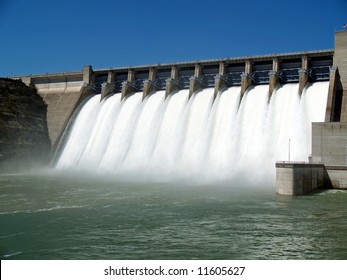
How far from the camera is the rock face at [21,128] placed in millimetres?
37406

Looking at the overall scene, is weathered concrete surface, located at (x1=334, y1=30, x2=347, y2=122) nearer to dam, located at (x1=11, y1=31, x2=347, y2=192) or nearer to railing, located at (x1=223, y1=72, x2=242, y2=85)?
dam, located at (x1=11, y1=31, x2=347, y2=192)

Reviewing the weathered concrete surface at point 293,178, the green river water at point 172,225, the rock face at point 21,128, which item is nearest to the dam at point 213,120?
the weathered concrete surface at point 293,178

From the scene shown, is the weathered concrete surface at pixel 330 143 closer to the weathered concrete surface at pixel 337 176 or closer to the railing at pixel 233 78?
the weathered concrete surface at pixel 337 176

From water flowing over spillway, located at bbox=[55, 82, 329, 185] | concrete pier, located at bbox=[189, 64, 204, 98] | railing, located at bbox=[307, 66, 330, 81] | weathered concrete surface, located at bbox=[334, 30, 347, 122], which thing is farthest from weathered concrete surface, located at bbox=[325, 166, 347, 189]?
concrete pier, located at bbox=[189, 64, 204, 98]

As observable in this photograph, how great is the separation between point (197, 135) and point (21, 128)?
17928 millimetres

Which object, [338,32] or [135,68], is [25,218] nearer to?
[338,32]

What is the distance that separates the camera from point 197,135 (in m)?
32.9

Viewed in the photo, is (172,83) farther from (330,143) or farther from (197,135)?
(330,143)

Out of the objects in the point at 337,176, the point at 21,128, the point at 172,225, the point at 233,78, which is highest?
the point at 233,78

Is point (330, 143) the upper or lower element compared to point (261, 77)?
lower

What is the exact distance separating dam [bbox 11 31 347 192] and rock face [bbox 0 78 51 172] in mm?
1275

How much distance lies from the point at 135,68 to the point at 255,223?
31624 mm

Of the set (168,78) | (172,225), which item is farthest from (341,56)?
(172,225)
